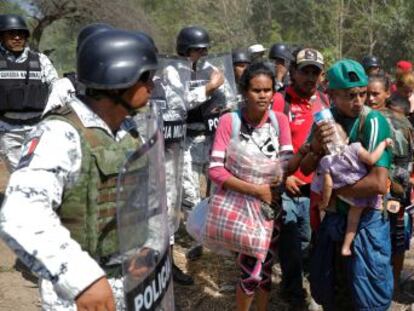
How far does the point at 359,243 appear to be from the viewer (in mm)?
2893

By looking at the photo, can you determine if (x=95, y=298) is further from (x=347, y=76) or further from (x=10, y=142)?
(x=10, y=142)

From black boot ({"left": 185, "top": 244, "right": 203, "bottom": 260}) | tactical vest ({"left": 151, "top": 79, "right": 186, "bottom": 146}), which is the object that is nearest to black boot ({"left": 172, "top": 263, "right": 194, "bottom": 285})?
black boot ({"left": 185, "top": 244, "right": 203, "bottom": 260})

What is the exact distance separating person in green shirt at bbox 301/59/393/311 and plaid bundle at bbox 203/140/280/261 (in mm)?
276

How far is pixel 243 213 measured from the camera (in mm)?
2938

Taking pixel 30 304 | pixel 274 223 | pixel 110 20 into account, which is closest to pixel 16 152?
pixel 30 304

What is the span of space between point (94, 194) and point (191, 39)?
9.74 ft

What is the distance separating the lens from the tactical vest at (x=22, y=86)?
16.9 feet

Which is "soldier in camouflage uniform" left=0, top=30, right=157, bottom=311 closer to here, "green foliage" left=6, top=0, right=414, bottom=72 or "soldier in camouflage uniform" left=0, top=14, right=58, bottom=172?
"soldier in camouflage uniform" left=0, top=14, right=58, bottom=172

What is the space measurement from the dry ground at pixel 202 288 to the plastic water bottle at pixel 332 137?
1.55 metres

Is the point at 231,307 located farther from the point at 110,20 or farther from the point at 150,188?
the point at 110,20

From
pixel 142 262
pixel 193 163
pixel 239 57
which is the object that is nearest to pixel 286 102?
pixel 193 163

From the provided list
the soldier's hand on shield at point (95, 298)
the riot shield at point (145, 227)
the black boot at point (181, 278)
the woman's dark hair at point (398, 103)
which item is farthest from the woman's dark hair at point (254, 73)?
the soldier's hand on shield at point (95, 298)

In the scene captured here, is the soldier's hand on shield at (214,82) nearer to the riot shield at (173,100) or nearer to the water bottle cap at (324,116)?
the riot shield at (173,100)

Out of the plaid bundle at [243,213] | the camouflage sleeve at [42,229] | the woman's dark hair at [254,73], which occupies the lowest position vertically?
the plaid bundle at [243,213]
